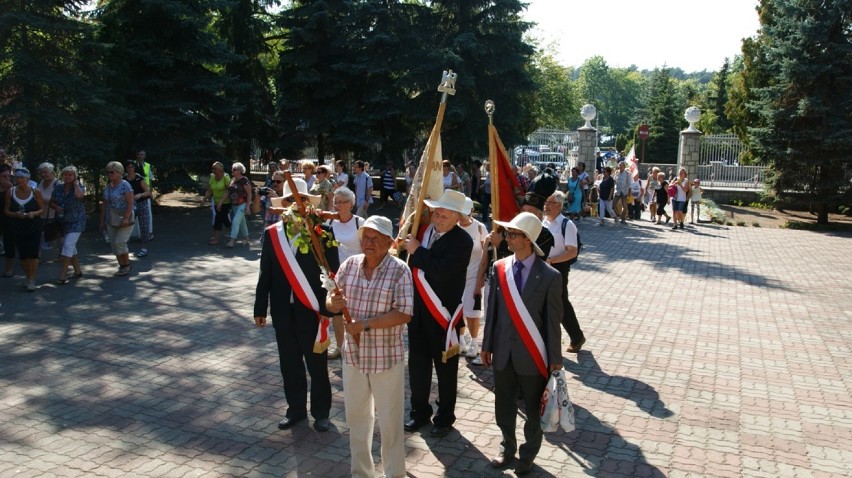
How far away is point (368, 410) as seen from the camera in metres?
4.55

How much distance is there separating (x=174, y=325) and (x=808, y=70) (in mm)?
21250

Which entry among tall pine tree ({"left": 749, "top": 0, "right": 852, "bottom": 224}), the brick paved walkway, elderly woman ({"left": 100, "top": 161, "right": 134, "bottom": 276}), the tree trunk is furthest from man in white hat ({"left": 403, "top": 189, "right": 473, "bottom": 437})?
the tree trunk

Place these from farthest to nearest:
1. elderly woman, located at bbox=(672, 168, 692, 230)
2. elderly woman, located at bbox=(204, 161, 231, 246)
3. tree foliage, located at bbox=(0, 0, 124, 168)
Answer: elderly woman, located at bbox=(672, 168, 692, 230) → tree foliage, located at bbox=(0, 0, 124, 168) → elderly woman, located at bbox=(204, 161, 231, 246)

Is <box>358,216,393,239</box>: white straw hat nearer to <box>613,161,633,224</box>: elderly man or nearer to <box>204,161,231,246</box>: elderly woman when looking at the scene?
<box>204,161,231,246</box>: elderly woman

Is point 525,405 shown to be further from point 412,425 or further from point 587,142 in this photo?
point 587,142

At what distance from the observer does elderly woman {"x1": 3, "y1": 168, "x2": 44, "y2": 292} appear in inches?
395

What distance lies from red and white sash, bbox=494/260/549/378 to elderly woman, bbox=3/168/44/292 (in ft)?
26.6

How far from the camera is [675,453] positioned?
209 inches

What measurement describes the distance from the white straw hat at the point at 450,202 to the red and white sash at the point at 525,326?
2.66ft

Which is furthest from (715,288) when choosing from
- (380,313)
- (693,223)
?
(693,223)

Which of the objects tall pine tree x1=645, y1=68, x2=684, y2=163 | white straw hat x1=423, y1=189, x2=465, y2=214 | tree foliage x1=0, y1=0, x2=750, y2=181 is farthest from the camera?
tall pine tree x1=645, y1=68, x2=684, y2=163

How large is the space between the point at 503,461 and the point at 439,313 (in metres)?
1.18

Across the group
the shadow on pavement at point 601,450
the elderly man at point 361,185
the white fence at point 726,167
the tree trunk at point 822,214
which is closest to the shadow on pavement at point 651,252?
the tree trunk at point 822,214

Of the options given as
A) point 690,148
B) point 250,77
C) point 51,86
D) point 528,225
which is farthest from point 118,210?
point 690,148
